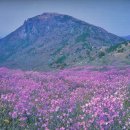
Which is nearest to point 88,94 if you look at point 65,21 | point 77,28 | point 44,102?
point 44,102

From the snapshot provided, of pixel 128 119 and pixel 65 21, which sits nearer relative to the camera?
pixel 128 119

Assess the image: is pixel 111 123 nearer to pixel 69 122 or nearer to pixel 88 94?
pixel 69 122

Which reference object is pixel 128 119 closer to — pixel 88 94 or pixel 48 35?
pixel 88 94

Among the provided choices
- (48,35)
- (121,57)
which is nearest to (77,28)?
(48,35)

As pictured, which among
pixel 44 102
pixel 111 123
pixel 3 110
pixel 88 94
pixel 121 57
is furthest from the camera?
pixel 121 57

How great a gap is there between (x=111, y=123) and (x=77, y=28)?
11060 centimetres

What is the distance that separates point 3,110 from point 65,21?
132m

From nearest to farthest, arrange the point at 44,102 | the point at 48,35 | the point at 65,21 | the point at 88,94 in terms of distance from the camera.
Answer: the point at 44,102 → the point at 88,94 → the point at 48,35 → the point at 65,21

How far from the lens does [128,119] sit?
28.3 ft

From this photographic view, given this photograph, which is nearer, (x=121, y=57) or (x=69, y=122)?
(x=69, y=122)

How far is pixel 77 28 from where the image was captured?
118m

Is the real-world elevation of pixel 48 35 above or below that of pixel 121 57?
above

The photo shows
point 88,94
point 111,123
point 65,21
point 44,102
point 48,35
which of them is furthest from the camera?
point 65,21

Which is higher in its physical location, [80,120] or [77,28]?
[77,28]
